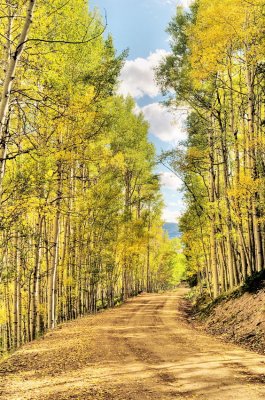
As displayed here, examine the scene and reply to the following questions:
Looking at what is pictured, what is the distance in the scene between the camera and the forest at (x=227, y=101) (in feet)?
37.1

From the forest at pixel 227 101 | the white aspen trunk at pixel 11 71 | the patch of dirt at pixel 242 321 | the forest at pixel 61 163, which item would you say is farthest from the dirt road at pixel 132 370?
the forest at pixel 227 101

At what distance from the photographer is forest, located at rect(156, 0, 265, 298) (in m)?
11.3

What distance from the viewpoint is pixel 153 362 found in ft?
22.9

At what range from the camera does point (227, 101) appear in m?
15.2

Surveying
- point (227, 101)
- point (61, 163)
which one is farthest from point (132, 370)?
point (227, 101)

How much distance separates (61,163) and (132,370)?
5.30m

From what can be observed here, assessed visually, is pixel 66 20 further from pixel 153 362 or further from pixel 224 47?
pixel 153 362

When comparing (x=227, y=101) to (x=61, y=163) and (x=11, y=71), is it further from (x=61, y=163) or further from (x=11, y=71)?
(x=11, y=71)

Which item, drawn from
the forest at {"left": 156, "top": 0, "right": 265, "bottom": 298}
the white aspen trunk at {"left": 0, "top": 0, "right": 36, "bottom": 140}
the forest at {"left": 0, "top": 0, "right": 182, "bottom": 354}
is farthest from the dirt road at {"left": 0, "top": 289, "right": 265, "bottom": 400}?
the forest at {"left": 156, "top": 0, "right": 265, "bottom": 298}

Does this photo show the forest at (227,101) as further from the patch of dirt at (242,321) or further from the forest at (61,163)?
the forest at (61,163)

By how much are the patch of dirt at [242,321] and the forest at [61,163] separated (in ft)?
19.0

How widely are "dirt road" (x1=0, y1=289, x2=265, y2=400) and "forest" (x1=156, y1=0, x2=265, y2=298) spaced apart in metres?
4.60

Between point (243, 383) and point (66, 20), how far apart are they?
10.2 meters

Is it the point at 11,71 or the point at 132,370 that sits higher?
the point at 11,71
